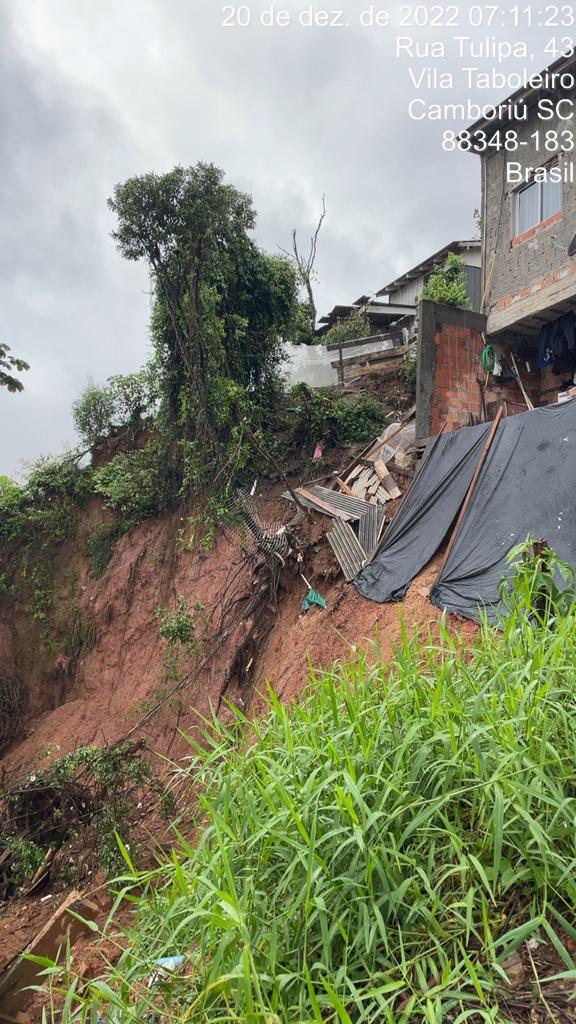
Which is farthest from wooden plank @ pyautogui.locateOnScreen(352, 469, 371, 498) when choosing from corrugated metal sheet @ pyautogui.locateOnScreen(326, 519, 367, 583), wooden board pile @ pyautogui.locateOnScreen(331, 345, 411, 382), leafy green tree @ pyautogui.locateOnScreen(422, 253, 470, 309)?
leafy green tree @ pyautogui.locateOnScreen(422, 253, 470, 309)

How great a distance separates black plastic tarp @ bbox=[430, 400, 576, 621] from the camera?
20.7 ft

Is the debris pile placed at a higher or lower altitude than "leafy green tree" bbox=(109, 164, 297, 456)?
lower

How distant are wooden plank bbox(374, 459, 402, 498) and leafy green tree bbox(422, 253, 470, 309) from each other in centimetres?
694

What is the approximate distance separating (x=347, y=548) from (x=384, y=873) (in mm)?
6475

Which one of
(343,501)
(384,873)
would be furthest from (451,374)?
(384,873)

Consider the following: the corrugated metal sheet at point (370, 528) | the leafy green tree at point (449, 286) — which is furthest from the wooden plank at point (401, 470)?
the leafy green tree at point (449, 286)

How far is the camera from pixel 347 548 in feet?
28.5

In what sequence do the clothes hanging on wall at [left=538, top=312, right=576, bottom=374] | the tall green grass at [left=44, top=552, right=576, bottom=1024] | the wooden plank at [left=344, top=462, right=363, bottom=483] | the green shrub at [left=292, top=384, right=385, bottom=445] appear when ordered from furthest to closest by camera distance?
the green shrub at [left=292, top=384, right=385, bottom=445]
the wooden plank at [left=344, top=462, right=363, bottom=483]
the clothes hanging on wall at [left=538, top=312, right=576, bottom=374]
the tall green grass at [left=44, top=552, right=576, bottom=1024]

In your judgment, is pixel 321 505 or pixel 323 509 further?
pixel 321 505

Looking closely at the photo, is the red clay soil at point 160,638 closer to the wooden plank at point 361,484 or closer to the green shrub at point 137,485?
the green shrub at point 137,485

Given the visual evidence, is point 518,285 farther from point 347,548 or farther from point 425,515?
point 347,548

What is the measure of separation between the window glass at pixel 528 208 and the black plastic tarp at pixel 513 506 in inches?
185

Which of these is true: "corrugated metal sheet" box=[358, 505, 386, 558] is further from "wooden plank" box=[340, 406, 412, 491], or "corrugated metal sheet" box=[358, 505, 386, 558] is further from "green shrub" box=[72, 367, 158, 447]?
"green shrub" box=[72, 367, 158, 447]

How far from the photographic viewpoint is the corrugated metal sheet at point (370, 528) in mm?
8492
